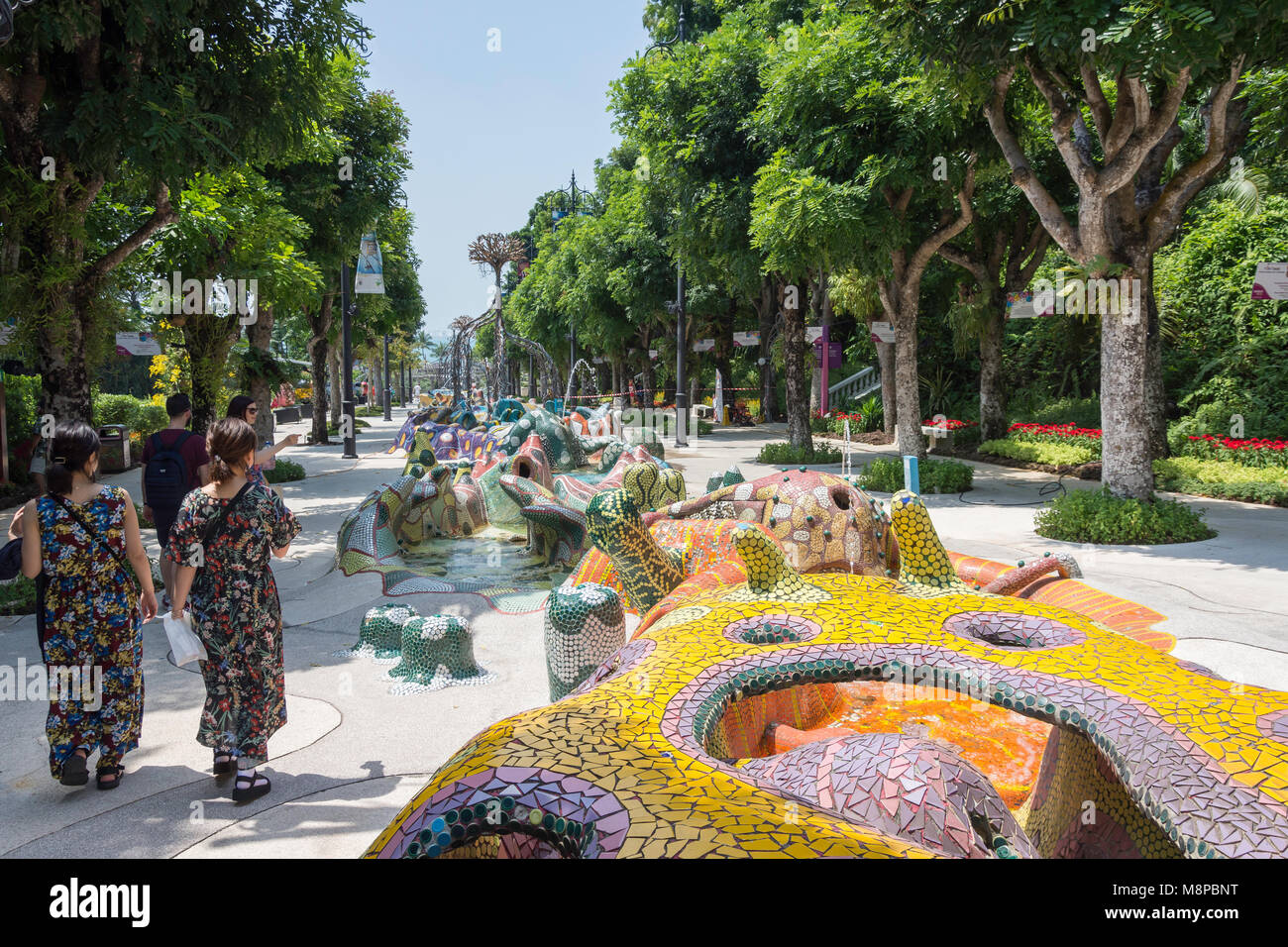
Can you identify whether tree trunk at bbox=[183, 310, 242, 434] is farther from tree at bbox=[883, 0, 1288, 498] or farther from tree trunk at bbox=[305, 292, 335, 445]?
tree trunk at bbox=[305, 292, 335, 445]

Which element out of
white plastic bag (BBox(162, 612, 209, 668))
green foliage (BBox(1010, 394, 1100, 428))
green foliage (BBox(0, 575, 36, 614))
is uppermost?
green foliage (BBox(1010, 394, 1100, 428))

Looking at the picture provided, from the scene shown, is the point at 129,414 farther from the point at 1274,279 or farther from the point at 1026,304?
the point at 1274,279

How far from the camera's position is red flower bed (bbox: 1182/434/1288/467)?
14.3m

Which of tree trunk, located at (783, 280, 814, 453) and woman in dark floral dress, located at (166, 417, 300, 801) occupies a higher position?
tree trunk, located at (783, 280, 814, 453)

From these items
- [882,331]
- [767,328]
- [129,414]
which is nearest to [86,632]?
[882,331]

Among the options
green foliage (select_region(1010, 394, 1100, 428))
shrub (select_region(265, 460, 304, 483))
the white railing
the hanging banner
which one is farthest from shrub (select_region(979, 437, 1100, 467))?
shrub (select_region(265, 460, 304, 483))

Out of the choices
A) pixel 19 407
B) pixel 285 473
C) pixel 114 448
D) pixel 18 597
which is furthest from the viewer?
pixel 114 448

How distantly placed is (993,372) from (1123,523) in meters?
11.3

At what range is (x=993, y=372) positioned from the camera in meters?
19.9

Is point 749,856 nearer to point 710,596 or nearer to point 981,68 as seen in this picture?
point 710,596

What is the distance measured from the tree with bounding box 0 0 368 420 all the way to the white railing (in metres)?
26.1

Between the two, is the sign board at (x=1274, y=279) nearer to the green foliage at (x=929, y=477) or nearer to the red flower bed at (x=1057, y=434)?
the red flower bed at (x=1057, y=434)

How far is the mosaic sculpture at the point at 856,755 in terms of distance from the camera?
1418 millimetres

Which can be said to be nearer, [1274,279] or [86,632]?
[86,632]
